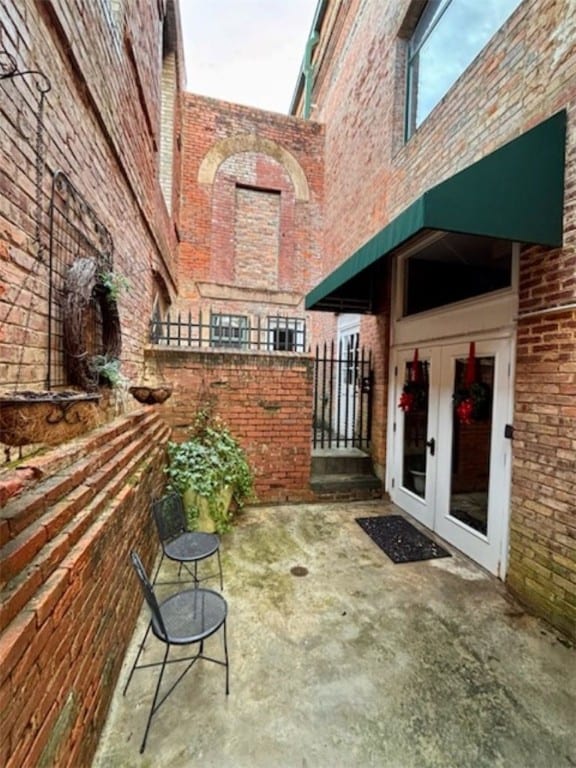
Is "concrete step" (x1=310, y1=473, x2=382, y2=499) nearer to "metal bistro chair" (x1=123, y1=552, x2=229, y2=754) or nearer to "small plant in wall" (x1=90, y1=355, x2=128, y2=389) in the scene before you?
"metal bistro chair" (x1=123, y1=552, x2=229, y2=754)

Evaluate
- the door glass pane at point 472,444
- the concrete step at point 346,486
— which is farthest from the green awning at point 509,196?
the concrete step at point 346,486

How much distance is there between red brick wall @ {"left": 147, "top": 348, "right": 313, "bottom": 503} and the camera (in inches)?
170

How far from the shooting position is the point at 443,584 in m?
2.88

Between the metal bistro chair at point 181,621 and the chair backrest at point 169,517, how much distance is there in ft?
1.94

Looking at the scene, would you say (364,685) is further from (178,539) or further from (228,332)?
Result: (228,332)

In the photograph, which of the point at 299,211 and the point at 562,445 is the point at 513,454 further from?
the point at 299,211

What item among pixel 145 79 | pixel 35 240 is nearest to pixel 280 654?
pixel 35 240

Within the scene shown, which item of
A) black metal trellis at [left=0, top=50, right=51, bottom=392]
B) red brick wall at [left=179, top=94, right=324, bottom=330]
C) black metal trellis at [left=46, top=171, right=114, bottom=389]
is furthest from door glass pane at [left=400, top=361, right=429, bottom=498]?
red brick wall at [left=179, top=94, right=324, bottom=330]

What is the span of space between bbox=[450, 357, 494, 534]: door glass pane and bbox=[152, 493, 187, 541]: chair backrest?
106 inches

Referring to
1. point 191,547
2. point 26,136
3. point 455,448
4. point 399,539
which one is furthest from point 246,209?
point 191,547

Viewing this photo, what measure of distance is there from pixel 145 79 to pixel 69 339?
3786 mm

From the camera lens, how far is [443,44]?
395cm

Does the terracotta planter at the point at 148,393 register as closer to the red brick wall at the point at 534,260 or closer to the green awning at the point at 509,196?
the green awning at the point at 509,196

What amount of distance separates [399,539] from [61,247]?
3850mm
